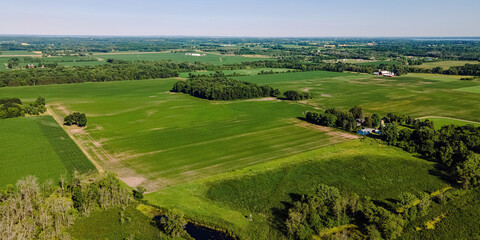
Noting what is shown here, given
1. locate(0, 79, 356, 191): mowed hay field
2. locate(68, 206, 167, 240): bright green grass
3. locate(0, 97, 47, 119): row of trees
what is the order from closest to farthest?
locate(68, 206, 167, 240): bright green grass, locate(0, 79, 356, 191): mowed hay field, locate(0, 97, 47, 119): row of trees

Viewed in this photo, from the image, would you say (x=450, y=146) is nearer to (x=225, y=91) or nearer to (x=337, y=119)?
(x=337, y=119)

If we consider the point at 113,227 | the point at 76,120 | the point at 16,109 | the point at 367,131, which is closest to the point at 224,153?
the point at 113,227

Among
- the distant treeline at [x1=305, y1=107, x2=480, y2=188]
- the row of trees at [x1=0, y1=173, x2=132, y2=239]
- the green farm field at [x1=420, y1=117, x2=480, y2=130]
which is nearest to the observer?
the row of trees at [x1=0, y1=173, x2=132, y2=239]

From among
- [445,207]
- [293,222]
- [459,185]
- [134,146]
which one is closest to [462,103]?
[459,185]

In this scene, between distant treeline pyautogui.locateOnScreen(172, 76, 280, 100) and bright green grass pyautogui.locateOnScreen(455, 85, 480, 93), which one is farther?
bright green grass pyautogui.locateOnScreen(455, 85, 480, 93)

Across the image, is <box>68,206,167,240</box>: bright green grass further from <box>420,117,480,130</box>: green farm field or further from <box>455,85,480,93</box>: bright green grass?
<box>455,85,480,93</box>: bright green grass

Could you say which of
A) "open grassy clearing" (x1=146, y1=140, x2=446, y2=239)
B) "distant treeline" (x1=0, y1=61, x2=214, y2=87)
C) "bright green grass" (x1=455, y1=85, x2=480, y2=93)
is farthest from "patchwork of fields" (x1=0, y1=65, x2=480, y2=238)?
"distant treeline" (x1=0, y1=61, x2=214, y2=87)

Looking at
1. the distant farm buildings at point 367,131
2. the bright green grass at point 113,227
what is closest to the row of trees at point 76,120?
the bright green grass at point 113,227

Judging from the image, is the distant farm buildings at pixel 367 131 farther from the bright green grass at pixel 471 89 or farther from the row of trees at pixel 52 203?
the bright green grass at pixel 471 89
